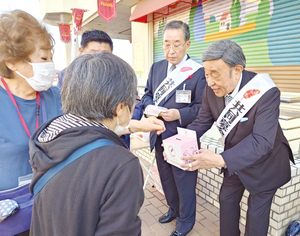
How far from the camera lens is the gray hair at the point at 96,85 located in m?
0.81

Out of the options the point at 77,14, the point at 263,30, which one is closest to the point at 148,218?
the point at 263,30

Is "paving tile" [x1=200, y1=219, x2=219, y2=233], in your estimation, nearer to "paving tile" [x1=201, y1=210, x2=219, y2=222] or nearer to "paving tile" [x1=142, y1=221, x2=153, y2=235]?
"paving tile" [x1=201, y1=210, x2=219, y2=222]

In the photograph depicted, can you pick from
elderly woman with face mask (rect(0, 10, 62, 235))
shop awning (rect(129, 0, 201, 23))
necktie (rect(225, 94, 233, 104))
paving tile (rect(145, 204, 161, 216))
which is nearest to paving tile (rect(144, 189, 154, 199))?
paving tile (rect(145, 204, 161, 216))

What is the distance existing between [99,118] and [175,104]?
1.47 meters

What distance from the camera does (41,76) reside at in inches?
52.2

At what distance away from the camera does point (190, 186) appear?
7.50ft

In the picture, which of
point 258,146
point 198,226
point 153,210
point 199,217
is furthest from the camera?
point 153,210

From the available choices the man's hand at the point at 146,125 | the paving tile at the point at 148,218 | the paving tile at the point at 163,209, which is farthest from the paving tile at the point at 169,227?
the man's hand at the point at 146,125

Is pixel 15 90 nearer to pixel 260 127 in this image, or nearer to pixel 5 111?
pixel 5 111

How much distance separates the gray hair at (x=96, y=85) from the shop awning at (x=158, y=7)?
12.1ft

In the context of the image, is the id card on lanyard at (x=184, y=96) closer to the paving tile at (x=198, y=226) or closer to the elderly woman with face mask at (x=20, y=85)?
the elderly woman with face mask at (x=20, y=85)

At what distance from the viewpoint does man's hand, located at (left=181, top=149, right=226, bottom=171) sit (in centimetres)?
153

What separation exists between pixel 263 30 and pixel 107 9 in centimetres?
395

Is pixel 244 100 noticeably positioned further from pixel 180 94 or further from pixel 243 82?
pixel 180 94
